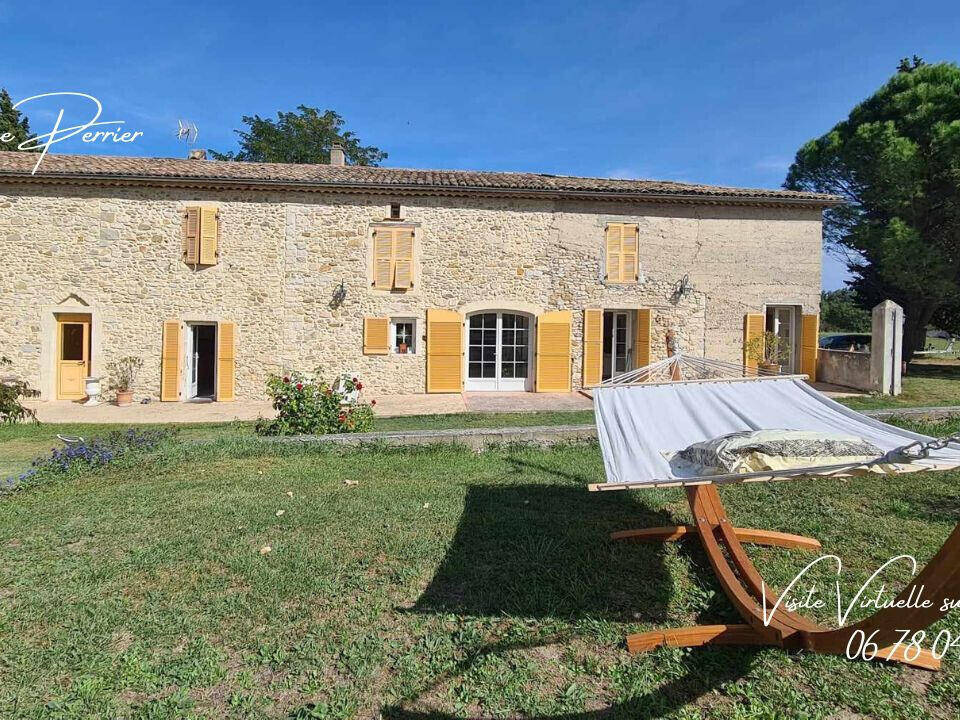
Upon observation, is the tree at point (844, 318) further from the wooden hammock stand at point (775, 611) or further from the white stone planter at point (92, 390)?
the white stone planter at point (92, 390)

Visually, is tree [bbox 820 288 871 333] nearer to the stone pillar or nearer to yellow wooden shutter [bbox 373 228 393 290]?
the stone pillar

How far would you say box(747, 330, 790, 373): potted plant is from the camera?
1091 cm

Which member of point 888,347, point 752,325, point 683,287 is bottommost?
point 888,347

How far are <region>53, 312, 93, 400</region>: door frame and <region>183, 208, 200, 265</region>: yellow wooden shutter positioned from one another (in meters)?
2.29

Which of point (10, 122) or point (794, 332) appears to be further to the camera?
point (10, 122)

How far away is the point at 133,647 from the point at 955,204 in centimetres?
1912

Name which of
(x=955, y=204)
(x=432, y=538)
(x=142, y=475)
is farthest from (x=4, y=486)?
(x=955, y=204)

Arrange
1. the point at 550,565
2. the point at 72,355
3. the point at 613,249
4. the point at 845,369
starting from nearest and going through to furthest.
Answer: the point at 550,565 → the point at 72,355 → the point at 845,369 → the point at 613,249

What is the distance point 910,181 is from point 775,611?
16754 mm

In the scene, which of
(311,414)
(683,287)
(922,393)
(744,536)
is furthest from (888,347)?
(311,414)

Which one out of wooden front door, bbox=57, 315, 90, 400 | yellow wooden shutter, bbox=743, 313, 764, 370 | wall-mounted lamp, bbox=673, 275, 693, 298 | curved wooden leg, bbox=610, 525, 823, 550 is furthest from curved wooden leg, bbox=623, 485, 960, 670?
wooden front door, bbox=57, 315, 90, 400

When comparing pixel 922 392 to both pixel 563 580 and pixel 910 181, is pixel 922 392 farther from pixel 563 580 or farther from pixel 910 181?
pixel 563 580

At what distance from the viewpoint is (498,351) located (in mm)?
11141

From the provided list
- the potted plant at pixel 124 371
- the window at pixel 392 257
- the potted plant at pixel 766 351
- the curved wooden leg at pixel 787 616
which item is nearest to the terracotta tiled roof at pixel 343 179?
the window at pixel 392 257
